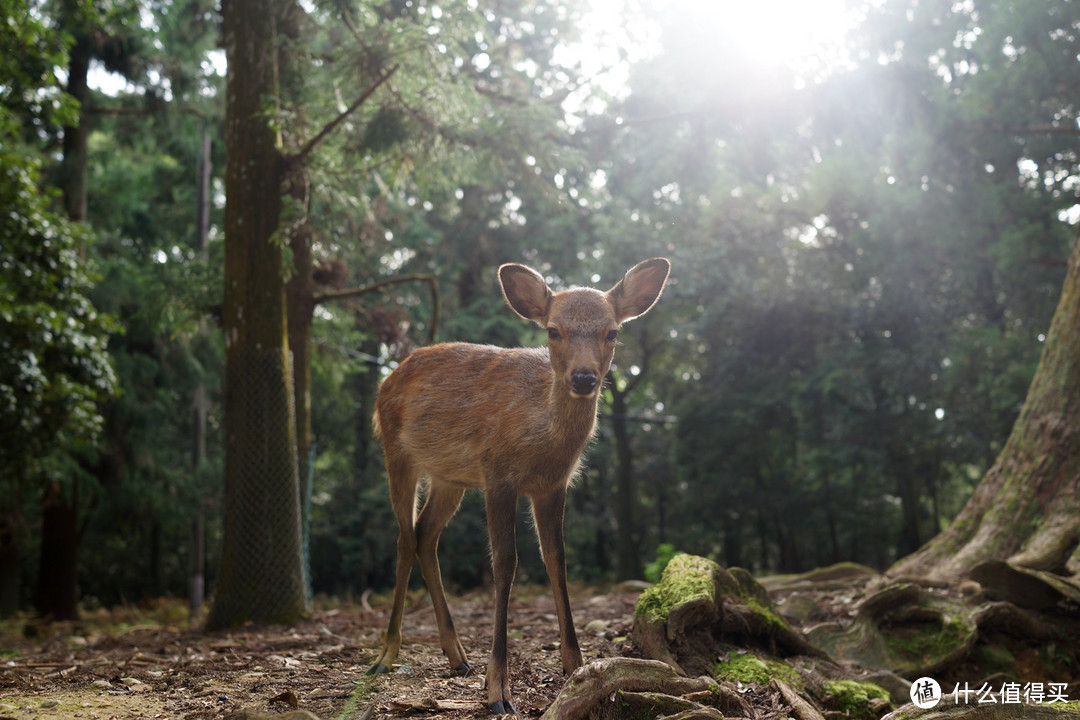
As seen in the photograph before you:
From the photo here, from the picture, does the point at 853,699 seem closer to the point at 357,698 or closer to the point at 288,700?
the point at 357,698

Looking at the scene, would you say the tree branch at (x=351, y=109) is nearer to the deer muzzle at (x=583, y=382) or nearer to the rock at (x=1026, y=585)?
the deer muzzle at (x=583, y=382)

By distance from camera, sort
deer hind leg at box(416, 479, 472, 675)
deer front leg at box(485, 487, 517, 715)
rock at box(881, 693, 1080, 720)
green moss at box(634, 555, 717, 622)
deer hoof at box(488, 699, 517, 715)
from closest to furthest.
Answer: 1. rock at box(881, 693, 1080, 720)
2. deer hoof at box(488, 699, 517, 715)
3. deer front leg at box(485, 487, 517, 715)
4. green moss at box(634, 555, 717, 622)
5. deer hind leg at box(416, 479, 472, 675)

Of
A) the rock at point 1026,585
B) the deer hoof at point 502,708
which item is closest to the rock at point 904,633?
the rock at point 1026,585

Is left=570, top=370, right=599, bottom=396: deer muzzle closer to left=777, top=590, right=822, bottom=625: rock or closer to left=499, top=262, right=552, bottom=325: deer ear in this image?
left=499, top=262, right=552, bottom=325: deer ear

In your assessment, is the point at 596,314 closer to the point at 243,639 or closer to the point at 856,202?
the point at 243,639

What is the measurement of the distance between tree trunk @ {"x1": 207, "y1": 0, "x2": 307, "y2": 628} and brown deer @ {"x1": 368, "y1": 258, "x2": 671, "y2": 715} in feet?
9.99

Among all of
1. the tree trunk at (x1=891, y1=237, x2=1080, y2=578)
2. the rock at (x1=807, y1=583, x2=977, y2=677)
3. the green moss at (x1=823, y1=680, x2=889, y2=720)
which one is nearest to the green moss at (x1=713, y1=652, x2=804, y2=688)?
the green moss at (x1=823, y1=680, x2=889, y2=720)

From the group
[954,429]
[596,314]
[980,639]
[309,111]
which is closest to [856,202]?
[954,429]

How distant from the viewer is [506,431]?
16.3 ft

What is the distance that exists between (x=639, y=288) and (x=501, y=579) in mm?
1817

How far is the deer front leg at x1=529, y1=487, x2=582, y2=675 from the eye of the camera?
4562 mm

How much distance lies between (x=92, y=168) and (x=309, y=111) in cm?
1262

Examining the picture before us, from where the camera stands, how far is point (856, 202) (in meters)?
17.6

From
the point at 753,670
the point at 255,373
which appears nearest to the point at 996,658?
the point at 753,670
